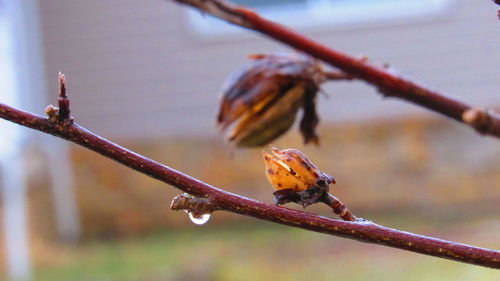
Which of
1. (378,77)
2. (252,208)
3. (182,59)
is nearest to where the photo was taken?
(252,208)

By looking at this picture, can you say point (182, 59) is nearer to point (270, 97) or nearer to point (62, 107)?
point (270, 97)

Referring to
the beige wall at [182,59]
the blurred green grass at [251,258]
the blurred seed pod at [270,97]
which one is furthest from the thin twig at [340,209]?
the beige wall at [182,59]

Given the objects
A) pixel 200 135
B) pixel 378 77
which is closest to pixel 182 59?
pixel 200 135

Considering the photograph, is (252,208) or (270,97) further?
(270,97)

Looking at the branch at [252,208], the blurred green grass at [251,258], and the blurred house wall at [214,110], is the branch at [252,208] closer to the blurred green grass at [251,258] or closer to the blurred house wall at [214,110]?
the blurred green grass at [251,258]

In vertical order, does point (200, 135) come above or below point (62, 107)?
above

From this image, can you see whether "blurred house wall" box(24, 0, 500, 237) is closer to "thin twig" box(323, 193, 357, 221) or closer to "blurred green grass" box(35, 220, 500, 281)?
"blurred green grass" box(35, 220, 500, 281)

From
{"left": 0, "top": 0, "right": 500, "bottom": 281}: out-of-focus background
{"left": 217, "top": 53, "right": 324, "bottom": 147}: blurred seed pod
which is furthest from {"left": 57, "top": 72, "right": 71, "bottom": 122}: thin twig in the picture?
{"left": 0, "top": 0, "right": 500, "bottom": 281}: out-of-focus background
